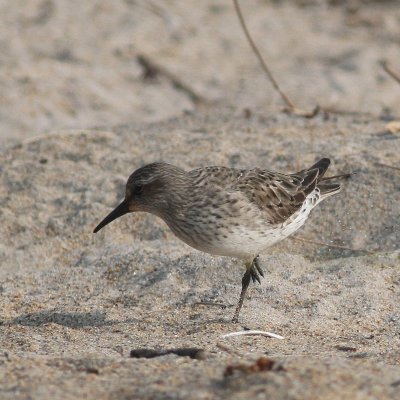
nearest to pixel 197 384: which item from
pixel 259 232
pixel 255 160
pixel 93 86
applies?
pixel 259 232

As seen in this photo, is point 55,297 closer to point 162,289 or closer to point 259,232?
point 162,289

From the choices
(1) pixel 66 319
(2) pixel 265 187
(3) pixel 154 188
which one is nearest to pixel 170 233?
(3) pixel 154 188

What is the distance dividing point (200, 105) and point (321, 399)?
22.3 ft

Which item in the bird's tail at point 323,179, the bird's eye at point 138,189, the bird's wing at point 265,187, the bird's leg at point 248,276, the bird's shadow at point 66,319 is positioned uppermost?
the bird's tail at point 323,179

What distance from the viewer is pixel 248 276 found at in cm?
556

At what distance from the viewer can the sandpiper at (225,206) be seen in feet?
17.8

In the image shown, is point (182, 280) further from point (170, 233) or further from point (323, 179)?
point (323, 179)

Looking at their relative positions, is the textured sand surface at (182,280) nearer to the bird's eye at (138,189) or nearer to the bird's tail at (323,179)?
the bird's tail at (323,179)

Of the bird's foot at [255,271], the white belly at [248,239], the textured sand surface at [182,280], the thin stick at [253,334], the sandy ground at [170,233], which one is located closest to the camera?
the textured sand surface at [182,280]

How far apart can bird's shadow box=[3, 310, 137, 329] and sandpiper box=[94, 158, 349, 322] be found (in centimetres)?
68

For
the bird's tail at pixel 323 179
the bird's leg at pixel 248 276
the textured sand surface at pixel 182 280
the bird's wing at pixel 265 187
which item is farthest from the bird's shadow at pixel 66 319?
the bird's tail at pixel 323 179

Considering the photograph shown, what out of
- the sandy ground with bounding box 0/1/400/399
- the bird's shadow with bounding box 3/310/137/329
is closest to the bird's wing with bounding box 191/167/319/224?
the sandy ground with bounding box 0/1/400/399

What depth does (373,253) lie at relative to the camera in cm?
609

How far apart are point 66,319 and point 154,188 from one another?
0.98 meters
